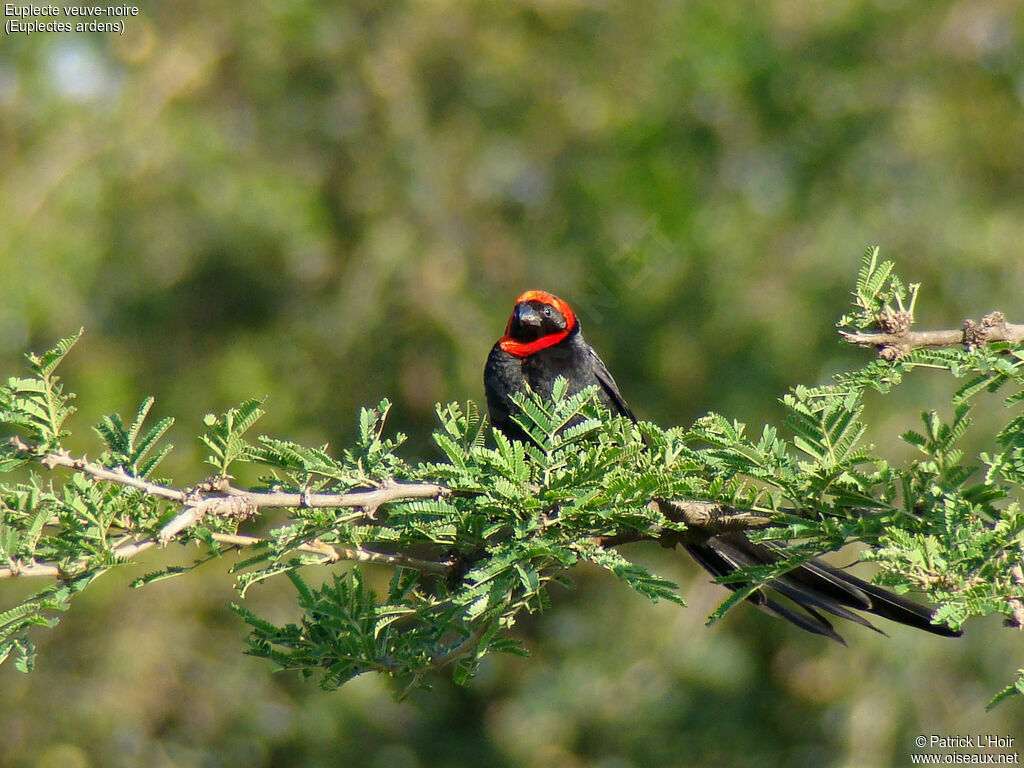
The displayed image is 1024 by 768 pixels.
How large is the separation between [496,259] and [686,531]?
7285mm

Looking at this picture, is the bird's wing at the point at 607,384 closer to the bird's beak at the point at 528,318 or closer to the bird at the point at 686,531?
the bird at the point at 686,531

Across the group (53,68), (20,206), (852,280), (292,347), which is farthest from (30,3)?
(852,280)

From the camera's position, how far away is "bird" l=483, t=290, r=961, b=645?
8.71ft

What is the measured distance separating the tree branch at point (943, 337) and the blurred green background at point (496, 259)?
5.88 metres

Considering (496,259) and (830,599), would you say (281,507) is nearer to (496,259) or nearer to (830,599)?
(830,599)

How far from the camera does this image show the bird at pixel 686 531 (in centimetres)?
266

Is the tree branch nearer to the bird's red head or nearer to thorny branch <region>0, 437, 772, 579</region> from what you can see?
thorny branch <region>0, 437, 772, 579</region>

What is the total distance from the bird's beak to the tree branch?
298 cm

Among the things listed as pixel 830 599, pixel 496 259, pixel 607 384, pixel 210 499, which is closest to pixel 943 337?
pixel 830 599

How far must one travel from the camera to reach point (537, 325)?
4.97 metres

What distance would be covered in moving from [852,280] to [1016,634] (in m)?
2.87

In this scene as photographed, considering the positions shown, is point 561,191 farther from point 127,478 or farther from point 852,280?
point 127,478

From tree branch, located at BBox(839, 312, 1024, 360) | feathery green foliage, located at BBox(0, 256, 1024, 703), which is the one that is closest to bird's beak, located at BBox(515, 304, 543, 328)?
feathery green foliage, located at BBox(0, 256, 1024, 703)

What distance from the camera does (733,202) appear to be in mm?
8812
